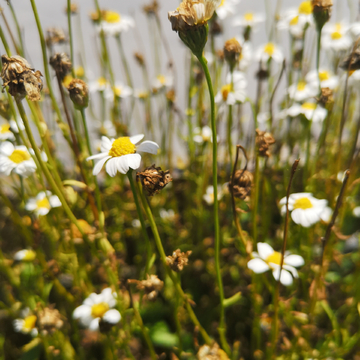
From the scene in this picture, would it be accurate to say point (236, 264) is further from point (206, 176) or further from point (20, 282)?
point (20, 282)

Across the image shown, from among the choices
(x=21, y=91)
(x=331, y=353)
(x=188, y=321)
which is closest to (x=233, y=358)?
(x=331, y=353)

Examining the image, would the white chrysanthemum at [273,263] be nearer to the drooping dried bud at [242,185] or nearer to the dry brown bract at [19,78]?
the drooping dried bud at [242,185]

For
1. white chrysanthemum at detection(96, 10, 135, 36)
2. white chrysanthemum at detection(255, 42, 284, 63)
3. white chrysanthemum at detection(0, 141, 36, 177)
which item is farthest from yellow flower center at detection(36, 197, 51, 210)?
white chrysanthemum at detection(255, 42, 284, 63)

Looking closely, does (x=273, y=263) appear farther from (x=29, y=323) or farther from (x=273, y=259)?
(x=29, y=323)

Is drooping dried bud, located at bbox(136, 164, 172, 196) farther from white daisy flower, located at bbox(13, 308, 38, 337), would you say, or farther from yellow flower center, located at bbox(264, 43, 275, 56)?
yellow flower center, located at bbox(264, 43, 275, 56)

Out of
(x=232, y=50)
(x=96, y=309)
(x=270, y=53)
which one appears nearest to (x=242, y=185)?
(x=232, y=50)

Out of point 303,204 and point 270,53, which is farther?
point 270,53
